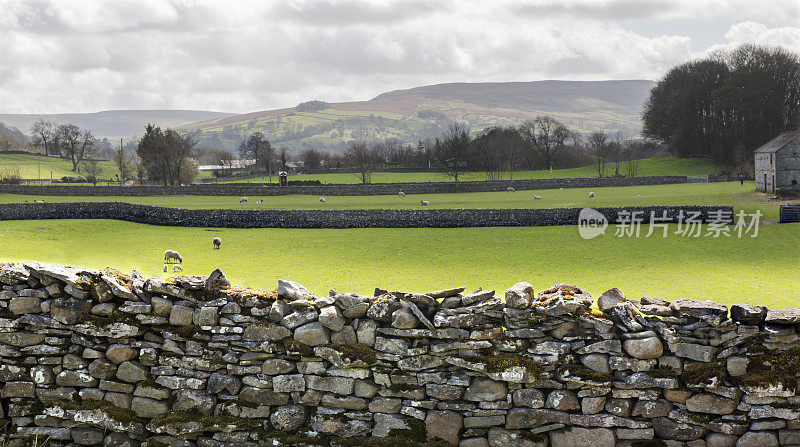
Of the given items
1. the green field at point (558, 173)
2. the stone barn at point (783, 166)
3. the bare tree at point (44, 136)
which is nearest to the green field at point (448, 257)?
the stone barn at point (783, 166)

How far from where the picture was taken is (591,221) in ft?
94.0

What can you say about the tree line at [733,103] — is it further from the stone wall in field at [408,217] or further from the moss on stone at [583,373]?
the moss on stone at [583,373]

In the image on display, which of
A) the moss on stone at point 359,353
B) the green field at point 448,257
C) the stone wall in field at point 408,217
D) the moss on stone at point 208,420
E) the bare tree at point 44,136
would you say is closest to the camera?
the moss on stone at point 359,353

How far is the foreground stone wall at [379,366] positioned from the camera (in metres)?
6.24

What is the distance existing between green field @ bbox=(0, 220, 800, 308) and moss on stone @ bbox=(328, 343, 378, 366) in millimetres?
7489

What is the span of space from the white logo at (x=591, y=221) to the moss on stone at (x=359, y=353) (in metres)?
22.0

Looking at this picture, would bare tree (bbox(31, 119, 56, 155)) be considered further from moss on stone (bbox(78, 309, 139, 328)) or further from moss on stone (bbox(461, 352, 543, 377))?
moss on stone (bbox(461, 352, 543, 377))

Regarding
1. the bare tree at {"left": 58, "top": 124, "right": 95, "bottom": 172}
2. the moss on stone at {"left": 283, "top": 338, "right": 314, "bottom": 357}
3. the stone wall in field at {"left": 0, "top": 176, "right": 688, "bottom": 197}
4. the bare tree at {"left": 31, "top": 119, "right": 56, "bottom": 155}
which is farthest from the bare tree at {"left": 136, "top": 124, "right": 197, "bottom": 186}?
the moss on stone at {"left": 283, "top": 338, "right": 314, "bottom": 357}

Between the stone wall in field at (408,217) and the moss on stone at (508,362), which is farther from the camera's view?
the stone wall in field at (408,217)

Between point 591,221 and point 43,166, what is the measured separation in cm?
9727

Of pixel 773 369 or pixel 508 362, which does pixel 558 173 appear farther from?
pixel 508 362

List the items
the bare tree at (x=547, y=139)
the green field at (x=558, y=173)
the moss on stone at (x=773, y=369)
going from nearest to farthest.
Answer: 1. the moss on stone at (x=773, y=369)
2. the green field at (x=558, y=173)
3. the bare tree at (x=547, y=139)

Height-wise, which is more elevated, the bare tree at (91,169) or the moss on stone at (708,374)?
the bare tree at (91,169)

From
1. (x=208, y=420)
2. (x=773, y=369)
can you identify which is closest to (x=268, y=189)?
(x=208, y=420)
